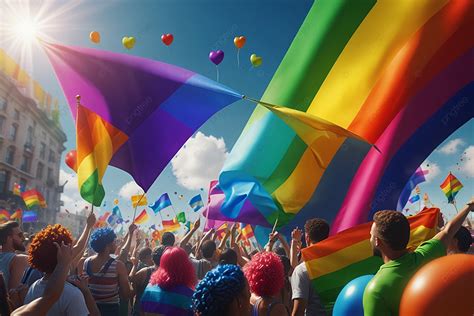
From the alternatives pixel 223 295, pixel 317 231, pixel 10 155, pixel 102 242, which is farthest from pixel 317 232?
pixel 10 155

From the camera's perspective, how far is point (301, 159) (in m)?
5.42

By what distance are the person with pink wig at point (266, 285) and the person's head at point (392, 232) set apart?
776 millimetres

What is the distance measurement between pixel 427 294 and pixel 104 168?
13.3 feet

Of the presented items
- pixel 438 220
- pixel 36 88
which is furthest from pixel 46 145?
pixel 438 220

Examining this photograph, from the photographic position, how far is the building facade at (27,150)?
37.5 metres

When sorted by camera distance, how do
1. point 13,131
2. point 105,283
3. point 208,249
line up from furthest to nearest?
1. point 13,131
2. point 208,249
3. point 105,283

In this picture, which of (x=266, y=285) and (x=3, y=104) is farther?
(x=3, y=104)

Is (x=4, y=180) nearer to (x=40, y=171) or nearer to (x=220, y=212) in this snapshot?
(x=40, y=171)

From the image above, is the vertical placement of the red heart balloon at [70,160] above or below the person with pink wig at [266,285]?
above

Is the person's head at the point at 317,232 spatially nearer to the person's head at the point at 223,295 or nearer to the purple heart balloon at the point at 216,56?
the person's head at the point at 223,295

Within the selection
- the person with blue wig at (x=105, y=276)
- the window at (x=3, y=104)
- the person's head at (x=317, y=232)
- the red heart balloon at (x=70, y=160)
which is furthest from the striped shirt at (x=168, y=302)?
the window at (x=3, y=104)

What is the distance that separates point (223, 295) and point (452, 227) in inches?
67.4

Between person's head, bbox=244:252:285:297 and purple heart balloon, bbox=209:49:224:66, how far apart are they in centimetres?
581

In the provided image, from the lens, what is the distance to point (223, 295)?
1.96m
